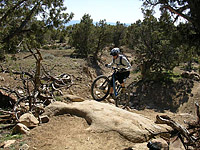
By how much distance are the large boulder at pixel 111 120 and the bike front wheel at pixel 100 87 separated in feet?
3.36

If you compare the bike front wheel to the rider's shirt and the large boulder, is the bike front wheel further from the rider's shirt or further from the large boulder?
the large boulder

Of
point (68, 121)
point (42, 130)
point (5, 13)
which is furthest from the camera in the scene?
point (5, 13)

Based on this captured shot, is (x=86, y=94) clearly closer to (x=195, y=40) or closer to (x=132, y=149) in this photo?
(x=195, y=40)

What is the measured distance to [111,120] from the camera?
16.9 ft

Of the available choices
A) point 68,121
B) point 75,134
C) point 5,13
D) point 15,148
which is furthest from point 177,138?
point 5,13

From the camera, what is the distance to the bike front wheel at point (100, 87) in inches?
283

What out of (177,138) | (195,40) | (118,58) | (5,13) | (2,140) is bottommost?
(2,140)

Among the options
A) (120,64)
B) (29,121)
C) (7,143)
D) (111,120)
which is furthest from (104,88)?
(7,143)

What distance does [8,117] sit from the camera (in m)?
6.32

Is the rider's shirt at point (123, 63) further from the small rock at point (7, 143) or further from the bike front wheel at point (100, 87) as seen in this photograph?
the small rock at point (7, 143)

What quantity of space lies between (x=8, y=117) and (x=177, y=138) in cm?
474

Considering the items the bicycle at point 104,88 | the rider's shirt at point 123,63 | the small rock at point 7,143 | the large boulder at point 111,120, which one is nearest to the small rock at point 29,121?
the large boulder at point 111,120

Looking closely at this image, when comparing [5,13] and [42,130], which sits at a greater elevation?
[5,13]

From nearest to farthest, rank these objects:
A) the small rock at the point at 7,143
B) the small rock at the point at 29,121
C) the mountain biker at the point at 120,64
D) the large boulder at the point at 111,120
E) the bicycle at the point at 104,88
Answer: the small rock at the point at 7,143 → the large boulder at the point at 111,120 → the small rock at the point at 29,121 → the mountain biker at the point at 120,64 → the bicycle at the point at 104,88
